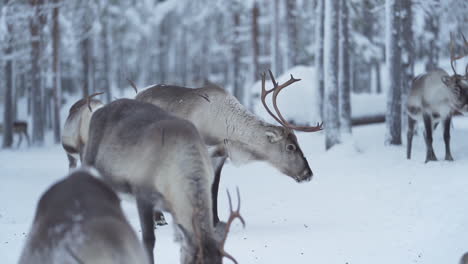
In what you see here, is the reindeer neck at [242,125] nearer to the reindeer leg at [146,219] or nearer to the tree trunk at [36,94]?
the reindeer leg at [146,219]

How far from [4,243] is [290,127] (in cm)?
353

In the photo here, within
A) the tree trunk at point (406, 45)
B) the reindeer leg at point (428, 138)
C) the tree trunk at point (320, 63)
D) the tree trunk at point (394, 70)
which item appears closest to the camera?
the reindeer leg at point (428, 138)

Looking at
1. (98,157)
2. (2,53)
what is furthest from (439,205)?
(2,53)

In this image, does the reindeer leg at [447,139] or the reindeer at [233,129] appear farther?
the reindeer leg at [447,139]

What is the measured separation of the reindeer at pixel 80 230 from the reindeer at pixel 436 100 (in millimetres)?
8504

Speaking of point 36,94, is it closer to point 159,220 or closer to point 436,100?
point 436,100

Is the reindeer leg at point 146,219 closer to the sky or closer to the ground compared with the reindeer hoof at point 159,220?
closer to the sky

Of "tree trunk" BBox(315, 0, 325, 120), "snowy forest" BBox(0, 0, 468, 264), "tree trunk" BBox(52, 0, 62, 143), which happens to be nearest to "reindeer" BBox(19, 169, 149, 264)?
"snowy forest" BBox(0, 0, 468, 264)

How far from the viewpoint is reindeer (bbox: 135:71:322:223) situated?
6559 millimetres

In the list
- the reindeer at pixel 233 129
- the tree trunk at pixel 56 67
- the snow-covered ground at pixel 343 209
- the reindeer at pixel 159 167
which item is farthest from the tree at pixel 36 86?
the reindeer at pixel 159 167

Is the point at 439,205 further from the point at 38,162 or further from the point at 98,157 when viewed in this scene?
the point at 38,162

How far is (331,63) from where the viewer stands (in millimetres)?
13328

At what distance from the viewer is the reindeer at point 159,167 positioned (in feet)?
12.1

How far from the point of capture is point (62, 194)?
10.3 ft
